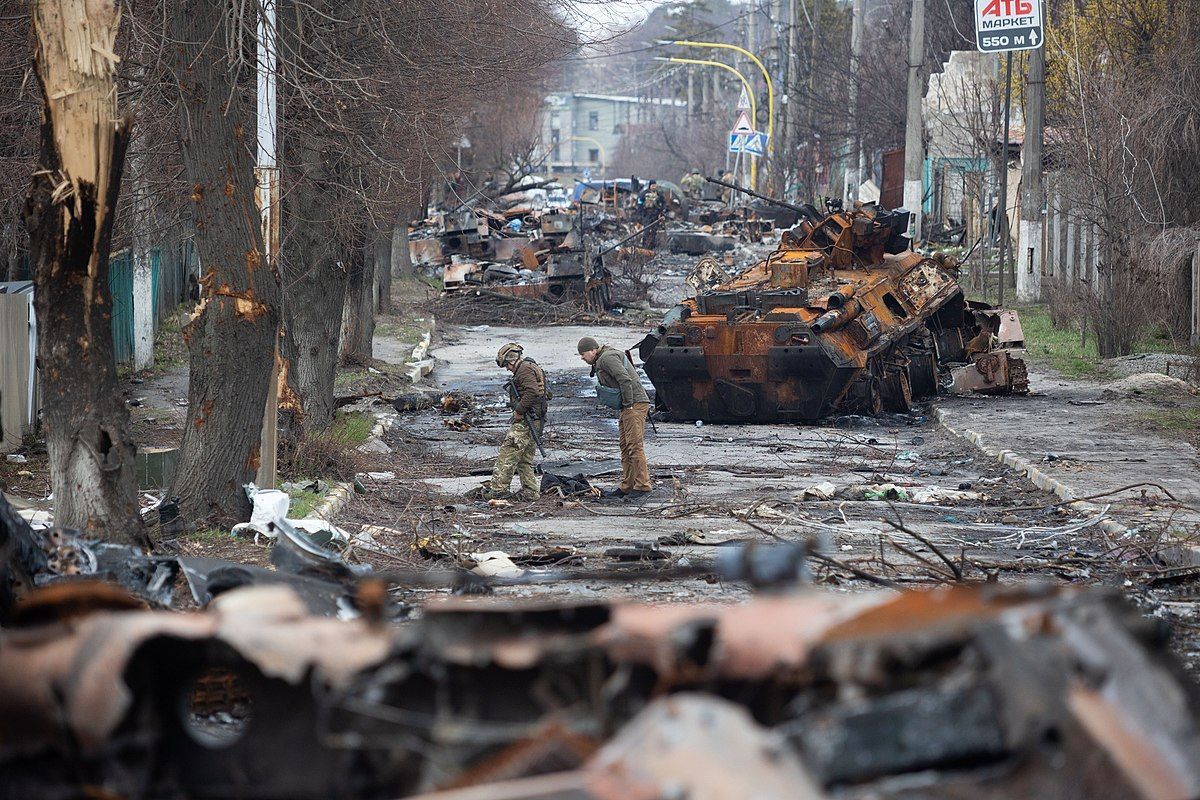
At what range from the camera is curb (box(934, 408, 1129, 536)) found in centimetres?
1017

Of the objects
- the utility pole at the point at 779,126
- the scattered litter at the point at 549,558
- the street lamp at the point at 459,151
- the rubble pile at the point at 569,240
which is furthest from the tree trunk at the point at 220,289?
the utility pole at the point at 779,126

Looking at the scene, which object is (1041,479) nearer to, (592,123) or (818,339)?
(818,339)

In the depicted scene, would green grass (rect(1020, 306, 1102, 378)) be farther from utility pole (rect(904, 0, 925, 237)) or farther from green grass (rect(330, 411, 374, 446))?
green grass (rect(330, 411, 374, 446))

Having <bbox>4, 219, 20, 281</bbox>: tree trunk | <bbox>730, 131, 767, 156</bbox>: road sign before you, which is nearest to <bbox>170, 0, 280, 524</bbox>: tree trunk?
<bbox>4, 219, 20, 281</bbox>: tree trunk


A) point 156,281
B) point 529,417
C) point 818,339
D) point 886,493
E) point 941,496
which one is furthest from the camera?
point 156,281

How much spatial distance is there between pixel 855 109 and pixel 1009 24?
24.1 meters

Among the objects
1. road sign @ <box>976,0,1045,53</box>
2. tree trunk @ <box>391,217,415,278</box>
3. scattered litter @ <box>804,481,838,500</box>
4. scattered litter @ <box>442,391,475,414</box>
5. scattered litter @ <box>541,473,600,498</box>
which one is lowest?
scattered litter @ <box>541,473,600,498</box>

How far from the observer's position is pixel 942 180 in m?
44.4

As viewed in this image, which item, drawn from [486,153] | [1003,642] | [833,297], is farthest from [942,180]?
[1003,642]

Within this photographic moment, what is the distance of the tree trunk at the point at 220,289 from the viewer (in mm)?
9461

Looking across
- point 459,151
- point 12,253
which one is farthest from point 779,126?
point 12,253

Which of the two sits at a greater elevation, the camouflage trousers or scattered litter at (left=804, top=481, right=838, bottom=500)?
the camouflage trousers

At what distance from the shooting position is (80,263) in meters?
7.56

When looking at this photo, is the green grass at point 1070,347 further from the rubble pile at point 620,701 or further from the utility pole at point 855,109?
the rubble pile at point 620,701
